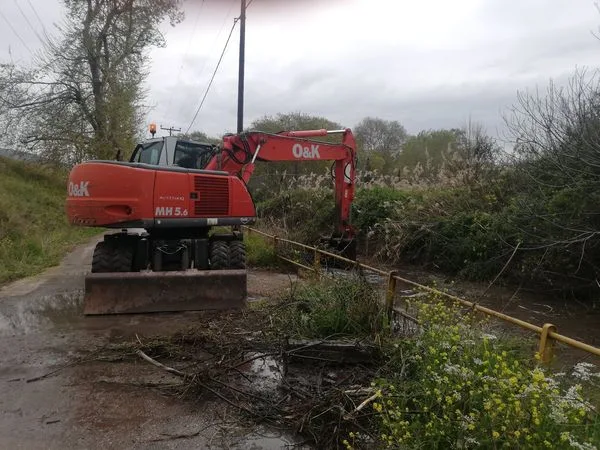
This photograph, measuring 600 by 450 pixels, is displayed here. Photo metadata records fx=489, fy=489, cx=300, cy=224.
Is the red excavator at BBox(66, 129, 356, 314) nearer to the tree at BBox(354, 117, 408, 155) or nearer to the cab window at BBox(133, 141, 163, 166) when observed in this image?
the cab window at BBox(133, 141, 163, 166)

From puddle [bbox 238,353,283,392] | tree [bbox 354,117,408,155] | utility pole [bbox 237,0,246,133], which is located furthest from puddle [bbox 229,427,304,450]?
tree [bbox 354,117,408,155]

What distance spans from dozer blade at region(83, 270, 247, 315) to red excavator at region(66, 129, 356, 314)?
1 centimetres

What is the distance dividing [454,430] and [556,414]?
1.98 feet

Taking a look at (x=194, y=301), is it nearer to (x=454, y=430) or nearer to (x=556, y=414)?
(x=454, y=430)

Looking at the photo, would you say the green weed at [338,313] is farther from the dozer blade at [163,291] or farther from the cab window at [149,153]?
the cab window at [149,153]

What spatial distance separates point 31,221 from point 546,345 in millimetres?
16943

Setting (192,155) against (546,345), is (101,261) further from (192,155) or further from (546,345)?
(546,345)

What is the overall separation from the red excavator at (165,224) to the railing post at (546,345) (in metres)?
4.20

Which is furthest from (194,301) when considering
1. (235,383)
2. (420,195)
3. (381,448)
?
(420,195)

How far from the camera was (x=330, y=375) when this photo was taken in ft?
13.5

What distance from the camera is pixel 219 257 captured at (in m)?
7.44

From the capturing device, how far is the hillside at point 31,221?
11.0 metres

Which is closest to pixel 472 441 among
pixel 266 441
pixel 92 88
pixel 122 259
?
pixel 266 441

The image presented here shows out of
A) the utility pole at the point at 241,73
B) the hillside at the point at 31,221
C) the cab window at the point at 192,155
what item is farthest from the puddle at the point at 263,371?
the utility pole at the point at 241,73
